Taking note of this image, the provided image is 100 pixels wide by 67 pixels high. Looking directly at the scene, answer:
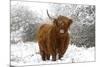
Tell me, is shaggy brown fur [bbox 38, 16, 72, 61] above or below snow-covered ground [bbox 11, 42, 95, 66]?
above

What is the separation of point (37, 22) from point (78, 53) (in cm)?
68

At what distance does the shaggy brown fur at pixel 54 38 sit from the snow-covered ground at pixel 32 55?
0.20 ft

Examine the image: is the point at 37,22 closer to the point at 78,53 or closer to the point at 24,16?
the point at 24,16

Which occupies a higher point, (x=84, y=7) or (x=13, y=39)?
(x=84, y=7)

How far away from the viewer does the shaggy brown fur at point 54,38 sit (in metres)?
2.67

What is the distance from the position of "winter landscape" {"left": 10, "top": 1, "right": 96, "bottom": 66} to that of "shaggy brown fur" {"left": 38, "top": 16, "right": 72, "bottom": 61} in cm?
6

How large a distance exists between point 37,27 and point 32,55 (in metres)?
0.34

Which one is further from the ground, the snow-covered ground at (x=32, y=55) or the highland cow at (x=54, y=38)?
the highland cow at (x=54, y=38)

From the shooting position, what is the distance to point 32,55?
2.62 m

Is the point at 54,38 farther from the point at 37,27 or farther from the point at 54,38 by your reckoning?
the point at 37,27

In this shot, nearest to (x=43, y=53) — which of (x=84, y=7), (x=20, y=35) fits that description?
(x=20, y=35)

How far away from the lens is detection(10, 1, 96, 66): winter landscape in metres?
2.54

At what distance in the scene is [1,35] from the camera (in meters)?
2.47

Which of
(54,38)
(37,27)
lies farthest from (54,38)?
(37,27)
